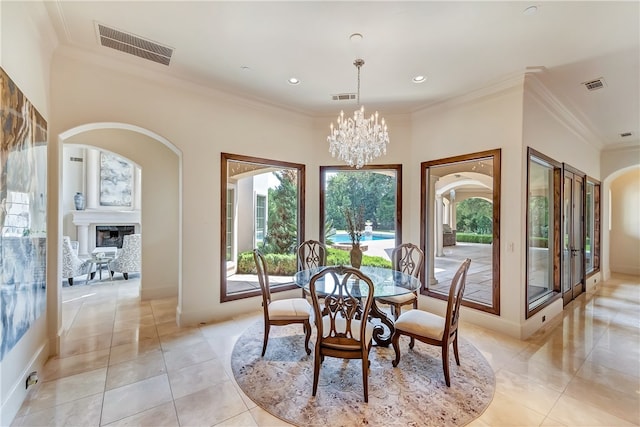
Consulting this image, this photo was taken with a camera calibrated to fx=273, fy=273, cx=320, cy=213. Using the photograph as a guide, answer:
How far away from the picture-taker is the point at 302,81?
362 centimetres

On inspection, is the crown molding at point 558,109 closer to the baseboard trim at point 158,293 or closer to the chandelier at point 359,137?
the chandelier at point 359,137

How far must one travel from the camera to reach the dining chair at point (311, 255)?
4.20m

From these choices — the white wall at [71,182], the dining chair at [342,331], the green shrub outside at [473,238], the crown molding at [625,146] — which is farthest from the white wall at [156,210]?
the crown molding at [625,146]

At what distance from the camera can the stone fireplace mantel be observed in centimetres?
739

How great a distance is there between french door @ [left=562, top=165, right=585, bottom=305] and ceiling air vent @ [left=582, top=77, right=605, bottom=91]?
139cm

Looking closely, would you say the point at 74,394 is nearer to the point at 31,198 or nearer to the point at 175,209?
the point at 31,198

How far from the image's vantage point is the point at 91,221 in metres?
7.48

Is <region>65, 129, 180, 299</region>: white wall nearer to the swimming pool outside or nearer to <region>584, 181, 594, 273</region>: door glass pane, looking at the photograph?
the swimming pool outside

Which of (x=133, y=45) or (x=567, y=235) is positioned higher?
(x=133, y=45)

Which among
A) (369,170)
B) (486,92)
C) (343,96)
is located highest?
(343,96)

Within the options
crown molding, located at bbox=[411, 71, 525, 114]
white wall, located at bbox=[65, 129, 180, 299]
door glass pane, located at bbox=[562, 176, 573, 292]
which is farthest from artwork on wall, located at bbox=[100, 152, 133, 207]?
door glass pane, located at bbox=[562, 176, 573, 292]

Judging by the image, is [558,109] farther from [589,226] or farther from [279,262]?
[279,262]

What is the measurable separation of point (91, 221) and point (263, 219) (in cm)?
577

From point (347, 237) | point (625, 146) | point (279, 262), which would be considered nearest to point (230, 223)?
point (279, 262)
